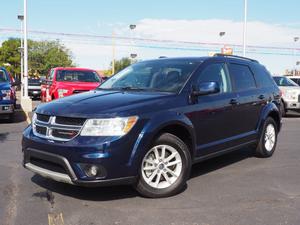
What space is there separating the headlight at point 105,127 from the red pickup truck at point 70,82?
8.96 metres

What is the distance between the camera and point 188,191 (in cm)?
548

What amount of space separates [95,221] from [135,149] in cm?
90

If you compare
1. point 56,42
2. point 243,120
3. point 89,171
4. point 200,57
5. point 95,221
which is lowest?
point 95,221

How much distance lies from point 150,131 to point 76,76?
10.2 m

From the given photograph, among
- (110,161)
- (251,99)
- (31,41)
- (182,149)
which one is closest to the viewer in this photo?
(110,161)

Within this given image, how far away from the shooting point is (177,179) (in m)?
5.32

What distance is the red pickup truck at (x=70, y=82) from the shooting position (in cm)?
1365

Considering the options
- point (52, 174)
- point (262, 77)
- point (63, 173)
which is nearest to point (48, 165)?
point (52, 174)

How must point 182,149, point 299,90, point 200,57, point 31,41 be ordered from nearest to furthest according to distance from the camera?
point 182,149 → point 200,57 → point 299,90 → point 31,41

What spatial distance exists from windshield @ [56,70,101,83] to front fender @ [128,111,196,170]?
9.73 m

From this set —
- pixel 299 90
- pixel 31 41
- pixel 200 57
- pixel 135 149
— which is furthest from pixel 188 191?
pixel 31 41

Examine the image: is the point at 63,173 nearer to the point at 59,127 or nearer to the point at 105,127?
the point at 59,127

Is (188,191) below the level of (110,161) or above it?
below

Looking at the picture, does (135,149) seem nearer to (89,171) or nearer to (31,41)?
(89,171)
